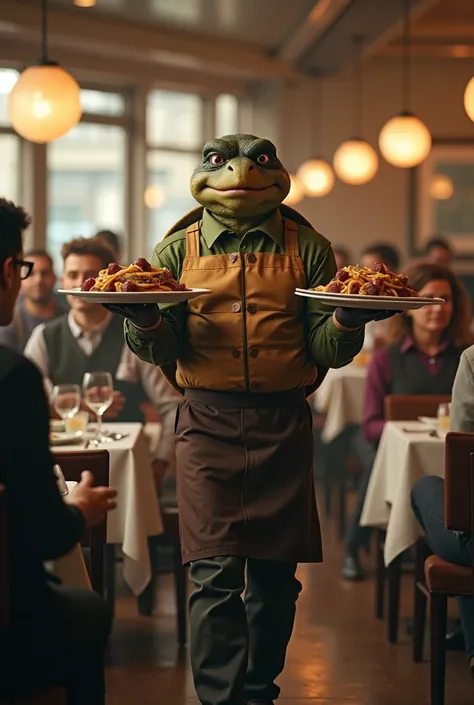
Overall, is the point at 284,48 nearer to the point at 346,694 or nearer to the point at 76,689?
the point at 346,694

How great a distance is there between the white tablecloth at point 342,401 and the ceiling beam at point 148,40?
3880 millimetres

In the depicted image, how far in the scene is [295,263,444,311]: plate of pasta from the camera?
2.73 m

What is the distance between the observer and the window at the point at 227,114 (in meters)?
10.9

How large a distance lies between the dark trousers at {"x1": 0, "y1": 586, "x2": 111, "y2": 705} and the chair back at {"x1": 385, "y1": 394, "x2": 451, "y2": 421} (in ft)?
7.90

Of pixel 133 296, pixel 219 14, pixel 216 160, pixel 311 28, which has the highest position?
pixel 219 14

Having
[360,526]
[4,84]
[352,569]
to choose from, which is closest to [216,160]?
[360,526]

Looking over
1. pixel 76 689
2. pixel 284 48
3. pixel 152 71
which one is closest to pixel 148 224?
pixel 152 71

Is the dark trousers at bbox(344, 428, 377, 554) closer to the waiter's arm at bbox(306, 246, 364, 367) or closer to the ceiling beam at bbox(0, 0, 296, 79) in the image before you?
the waiter's arm at bbox(306, 246, 364, 367)

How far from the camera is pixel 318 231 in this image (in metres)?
9.27

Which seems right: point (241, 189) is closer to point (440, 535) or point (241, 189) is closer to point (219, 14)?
point (440, 535)

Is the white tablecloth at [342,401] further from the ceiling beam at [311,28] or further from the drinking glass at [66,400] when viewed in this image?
the ceiling beam at [311,28]

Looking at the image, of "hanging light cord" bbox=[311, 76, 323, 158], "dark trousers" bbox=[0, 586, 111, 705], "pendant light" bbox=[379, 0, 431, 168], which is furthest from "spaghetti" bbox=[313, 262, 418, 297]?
"hanging light cord" bbox=[311, 76, 323, 158]

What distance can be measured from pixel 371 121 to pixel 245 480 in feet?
27.1

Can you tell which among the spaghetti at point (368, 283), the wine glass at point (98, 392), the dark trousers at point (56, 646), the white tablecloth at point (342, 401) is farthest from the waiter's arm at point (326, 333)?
the white tablecloth at point (342, 401)
